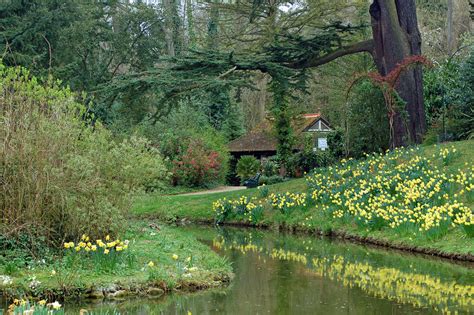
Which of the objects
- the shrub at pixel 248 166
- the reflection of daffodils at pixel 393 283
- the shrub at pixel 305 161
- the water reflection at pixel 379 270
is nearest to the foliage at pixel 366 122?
the shrub at pixel 305 161

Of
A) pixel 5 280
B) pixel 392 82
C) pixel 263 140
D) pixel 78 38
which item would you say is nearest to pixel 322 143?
pixel 392 82

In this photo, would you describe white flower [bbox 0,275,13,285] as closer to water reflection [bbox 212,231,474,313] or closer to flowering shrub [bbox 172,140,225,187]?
water reflection [bbox 212,231,474,313]

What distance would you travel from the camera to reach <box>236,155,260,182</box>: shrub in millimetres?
33188

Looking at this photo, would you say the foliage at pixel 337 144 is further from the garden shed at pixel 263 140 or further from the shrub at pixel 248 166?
the garden shed at pixel 263 140

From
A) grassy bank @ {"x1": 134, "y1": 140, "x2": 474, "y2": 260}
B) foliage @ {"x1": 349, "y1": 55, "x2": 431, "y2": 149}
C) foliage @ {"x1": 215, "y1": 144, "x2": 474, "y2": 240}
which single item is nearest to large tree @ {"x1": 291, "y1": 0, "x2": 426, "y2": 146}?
foliage @ {"x1": 349, "y1": 55, "x2": 431, "y2": 149}

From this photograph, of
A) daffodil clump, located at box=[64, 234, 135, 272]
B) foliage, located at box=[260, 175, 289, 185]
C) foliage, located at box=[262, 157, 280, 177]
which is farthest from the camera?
foliage, located at box=[262, 157, 280, 177]

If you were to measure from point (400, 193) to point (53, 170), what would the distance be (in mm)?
8587

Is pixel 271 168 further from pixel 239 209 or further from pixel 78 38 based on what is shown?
pixel 239 209

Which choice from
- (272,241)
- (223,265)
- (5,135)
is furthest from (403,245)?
(5,135)

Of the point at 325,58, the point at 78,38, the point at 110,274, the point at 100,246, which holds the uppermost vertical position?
the point at 78,38

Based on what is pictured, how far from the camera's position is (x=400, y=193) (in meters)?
15.9

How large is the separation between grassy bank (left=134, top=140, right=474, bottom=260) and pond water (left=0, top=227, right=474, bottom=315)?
73 cm

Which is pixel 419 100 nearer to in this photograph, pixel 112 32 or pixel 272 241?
pixel 272 241

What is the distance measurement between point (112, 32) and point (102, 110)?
493 centimetres
